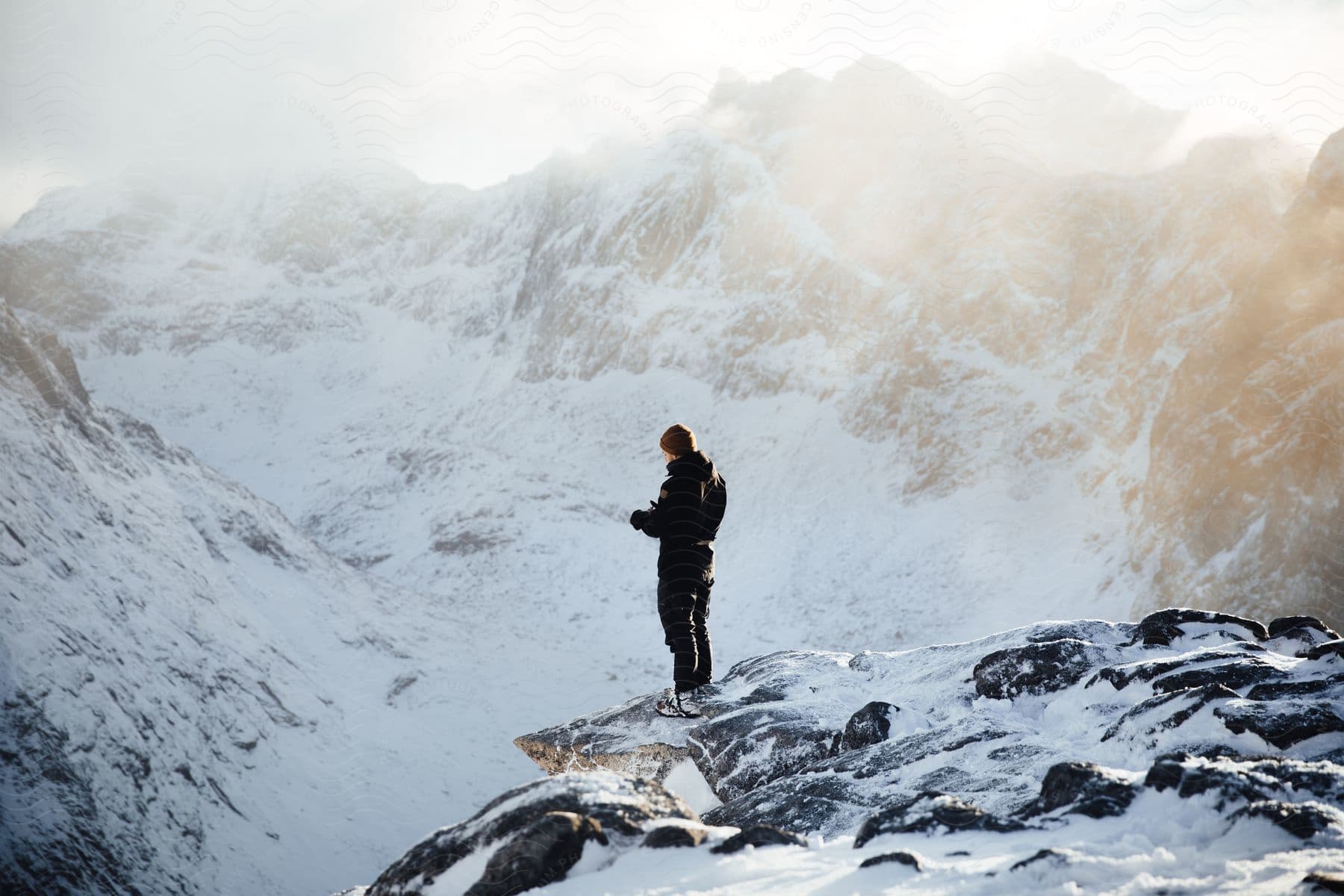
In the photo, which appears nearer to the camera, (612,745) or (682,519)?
(682,519)

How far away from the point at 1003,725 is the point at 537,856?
4205 mm

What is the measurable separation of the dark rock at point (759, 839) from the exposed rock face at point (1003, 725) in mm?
463

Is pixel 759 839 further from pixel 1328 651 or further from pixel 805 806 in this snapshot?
pixel 1328 651

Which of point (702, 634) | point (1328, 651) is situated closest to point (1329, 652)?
point (1328, 651)

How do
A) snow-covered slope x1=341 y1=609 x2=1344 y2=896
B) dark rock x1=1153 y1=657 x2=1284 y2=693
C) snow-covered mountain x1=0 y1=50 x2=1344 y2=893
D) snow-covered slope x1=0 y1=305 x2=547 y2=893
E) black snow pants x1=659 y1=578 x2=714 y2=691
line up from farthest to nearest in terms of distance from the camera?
snow-covered mountain x1=0 y1=50 x2=1344 y2=893 → snow-covered slope x1=0 y1=305 x2=547 y2=893 → black snow pants x1=659 y1=578 x2=714 y2=691 → dark rock x1=1153 y1=657 x2=1284 y2=693 → snow-covered slope x1=341 y1=609 x2=1344 y2=896

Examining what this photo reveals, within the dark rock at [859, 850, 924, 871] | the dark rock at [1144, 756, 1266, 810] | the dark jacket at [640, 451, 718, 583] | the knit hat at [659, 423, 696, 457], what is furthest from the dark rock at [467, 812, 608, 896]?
the knit hat at [659, 423, 696, 457]

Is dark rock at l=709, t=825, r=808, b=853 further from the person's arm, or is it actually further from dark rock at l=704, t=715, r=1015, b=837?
the person's arm

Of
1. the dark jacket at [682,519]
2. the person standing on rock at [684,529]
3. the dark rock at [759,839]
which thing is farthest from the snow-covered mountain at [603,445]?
the dark rock at [759,839]

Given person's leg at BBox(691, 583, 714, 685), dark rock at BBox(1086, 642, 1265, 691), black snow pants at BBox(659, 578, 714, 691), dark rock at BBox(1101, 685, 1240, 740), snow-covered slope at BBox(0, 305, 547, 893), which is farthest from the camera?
snow-covered slope at BBox(0, 305, 547, 893)

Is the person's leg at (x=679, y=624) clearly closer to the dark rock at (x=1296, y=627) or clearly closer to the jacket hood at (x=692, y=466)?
the jacket hood at (x=692, y=466)

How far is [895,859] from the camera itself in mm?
4188

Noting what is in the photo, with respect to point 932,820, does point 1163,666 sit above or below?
above

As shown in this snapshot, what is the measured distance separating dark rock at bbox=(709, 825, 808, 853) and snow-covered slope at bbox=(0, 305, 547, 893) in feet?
38.9

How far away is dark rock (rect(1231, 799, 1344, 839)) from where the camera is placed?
381 centimetres
